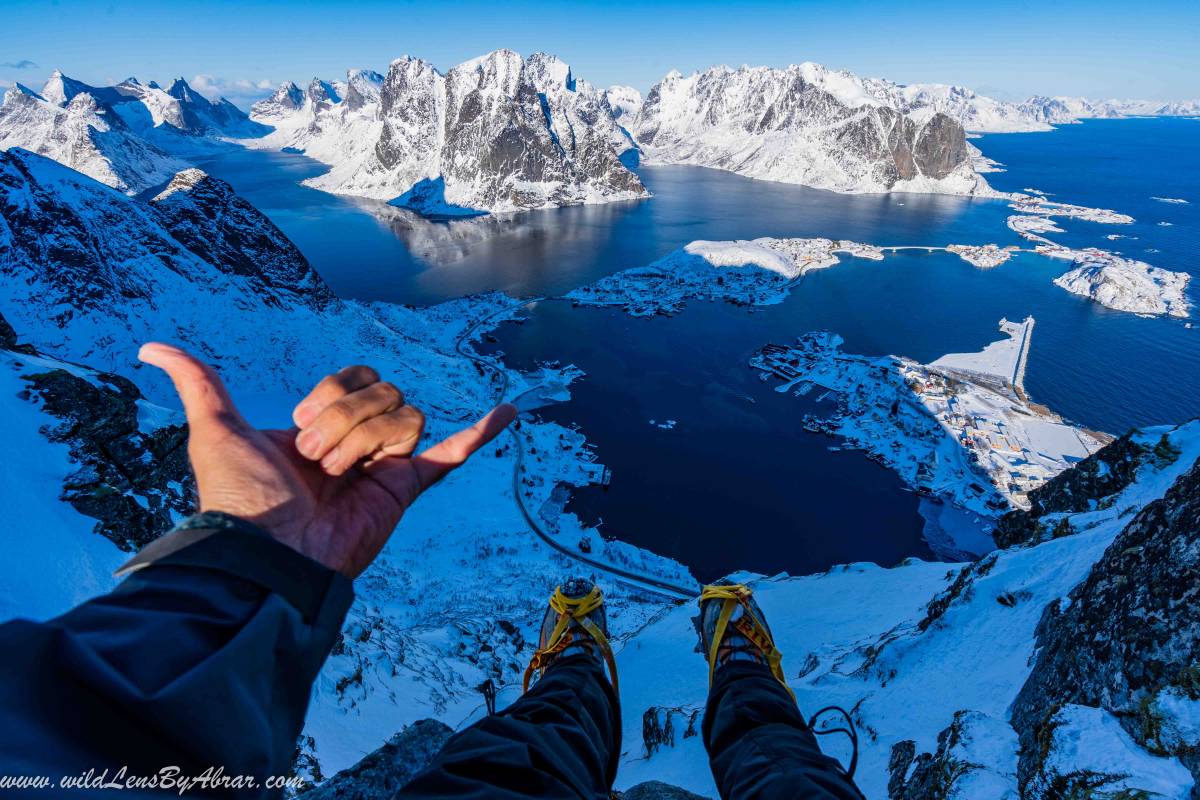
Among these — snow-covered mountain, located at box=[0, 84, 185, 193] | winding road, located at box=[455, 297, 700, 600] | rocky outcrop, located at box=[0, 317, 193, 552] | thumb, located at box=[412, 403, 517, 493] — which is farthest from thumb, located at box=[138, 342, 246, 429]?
snow-covered mountain, located at box=[0, 84, 185, 193]

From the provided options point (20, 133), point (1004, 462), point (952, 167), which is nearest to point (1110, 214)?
point (952, 167)

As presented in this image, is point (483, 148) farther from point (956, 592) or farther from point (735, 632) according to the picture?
point (735, 632)

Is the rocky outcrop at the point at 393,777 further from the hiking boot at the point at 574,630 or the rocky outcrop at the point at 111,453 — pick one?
the rocky outcrop at the point at 111,453

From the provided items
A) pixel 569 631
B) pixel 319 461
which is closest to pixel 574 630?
pixel 569 631

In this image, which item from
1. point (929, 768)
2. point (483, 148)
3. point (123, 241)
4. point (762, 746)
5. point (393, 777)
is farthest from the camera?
point (483, 148)

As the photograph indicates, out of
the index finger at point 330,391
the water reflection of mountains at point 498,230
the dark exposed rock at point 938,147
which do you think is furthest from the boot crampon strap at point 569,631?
the dark exposed rock at point 938,147

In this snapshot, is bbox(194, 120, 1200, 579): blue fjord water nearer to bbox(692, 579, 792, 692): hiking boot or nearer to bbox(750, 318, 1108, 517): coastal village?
bbox(750, 318, 1108, 517): coastal village
